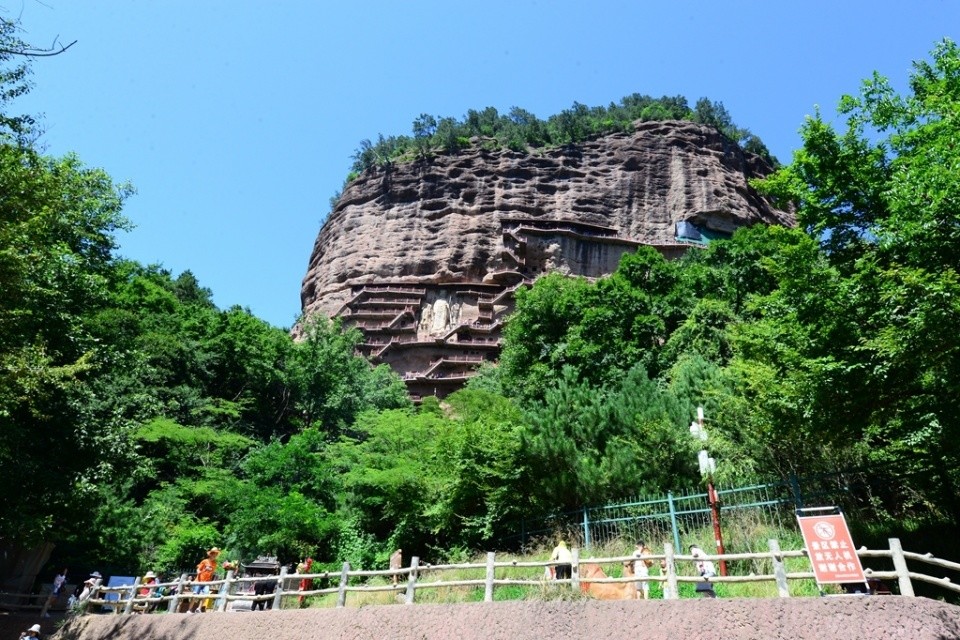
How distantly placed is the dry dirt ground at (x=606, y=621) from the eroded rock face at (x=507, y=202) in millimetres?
43826

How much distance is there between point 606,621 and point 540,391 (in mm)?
16953

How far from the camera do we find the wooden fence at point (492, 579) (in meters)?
7.56

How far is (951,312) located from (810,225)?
425 centimetres

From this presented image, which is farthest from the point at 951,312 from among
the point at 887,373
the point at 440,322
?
the point at 440,322

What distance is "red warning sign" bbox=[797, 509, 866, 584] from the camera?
7.45 meters

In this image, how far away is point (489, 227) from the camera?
57.0 metres

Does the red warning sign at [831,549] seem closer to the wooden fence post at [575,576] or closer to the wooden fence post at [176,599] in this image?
the wooden fence post at [575,576]

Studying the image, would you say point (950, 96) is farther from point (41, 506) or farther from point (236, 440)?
point (236, 440)

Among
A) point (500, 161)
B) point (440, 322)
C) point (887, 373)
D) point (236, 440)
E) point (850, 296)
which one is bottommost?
point (887, 373)

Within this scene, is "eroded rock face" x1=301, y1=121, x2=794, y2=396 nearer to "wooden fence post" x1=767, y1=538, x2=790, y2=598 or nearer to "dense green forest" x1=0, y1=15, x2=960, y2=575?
"dense green forest" x1=0, y1=15, x2=960, y2=575

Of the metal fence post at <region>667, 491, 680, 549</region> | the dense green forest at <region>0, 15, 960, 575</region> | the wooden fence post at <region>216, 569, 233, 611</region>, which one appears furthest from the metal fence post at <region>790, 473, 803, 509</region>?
the wooden fence post at <region>216, 569, 233, 611</region>

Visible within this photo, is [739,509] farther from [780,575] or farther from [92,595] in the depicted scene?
[92,595]

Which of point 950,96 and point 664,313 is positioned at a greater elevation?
point 664,313

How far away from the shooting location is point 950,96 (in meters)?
11.6
